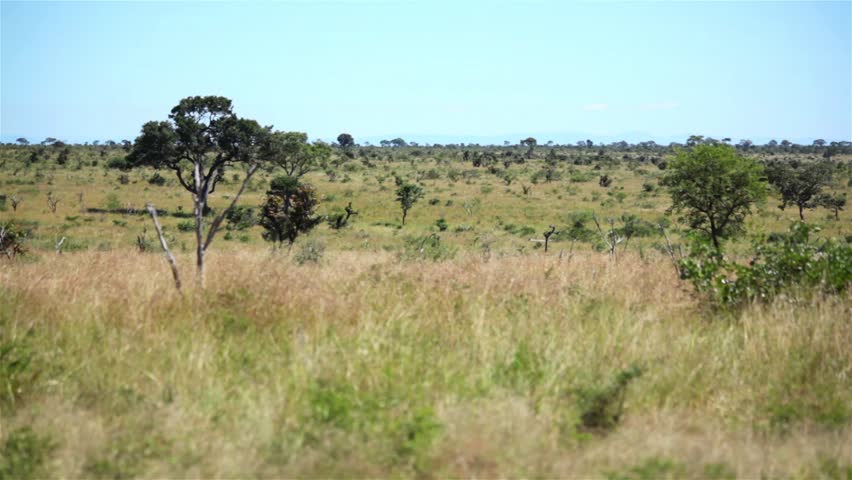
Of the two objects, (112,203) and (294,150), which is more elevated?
(294,150)

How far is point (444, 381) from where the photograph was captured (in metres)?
4.41

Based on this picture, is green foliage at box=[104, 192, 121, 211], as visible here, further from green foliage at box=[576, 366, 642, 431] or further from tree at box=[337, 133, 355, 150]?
tree at box=[337, 133, 355, 150]

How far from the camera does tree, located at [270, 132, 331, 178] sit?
46562 millimetres

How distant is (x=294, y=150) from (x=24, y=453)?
151 feet

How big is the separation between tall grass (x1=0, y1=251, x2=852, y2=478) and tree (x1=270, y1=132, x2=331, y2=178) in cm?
4117

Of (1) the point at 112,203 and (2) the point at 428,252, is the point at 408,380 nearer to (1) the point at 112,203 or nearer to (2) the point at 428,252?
(2) the point at 428,252

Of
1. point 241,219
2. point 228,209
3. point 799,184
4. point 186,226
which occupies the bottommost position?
point 186,226

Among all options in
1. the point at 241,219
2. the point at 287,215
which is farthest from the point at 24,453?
the point at 241,219

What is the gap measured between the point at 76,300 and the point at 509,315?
382 centimetres

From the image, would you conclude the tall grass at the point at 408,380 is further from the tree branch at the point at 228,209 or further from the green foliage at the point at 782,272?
the tree branch at the point at 228,209

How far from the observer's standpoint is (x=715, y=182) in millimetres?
22125

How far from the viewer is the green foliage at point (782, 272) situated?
6.20 metres

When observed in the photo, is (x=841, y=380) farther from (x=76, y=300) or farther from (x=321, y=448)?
(x=76, y=300)

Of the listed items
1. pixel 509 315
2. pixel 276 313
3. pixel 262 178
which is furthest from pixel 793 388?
pixel 262 178
